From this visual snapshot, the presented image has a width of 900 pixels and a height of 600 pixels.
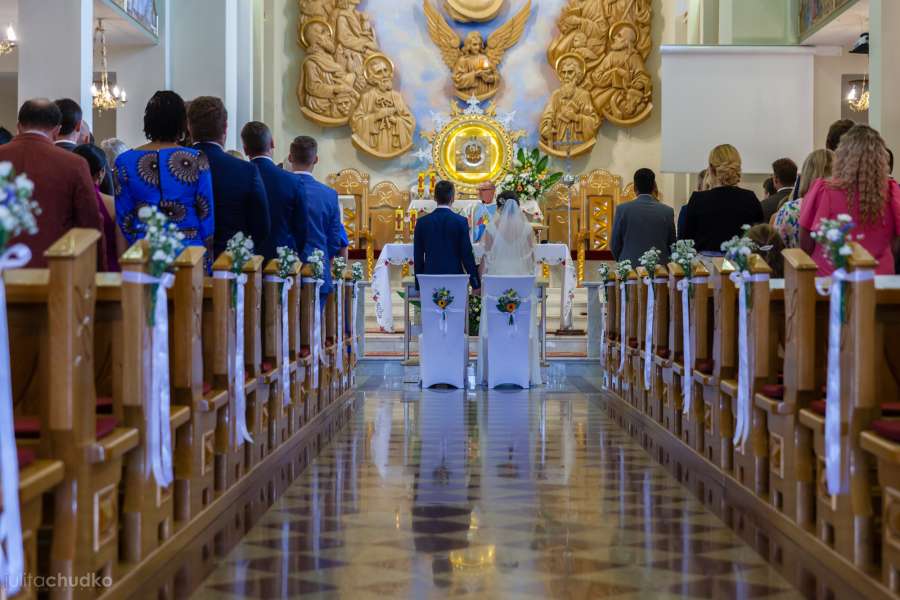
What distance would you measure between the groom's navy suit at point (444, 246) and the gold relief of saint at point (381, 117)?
7.78 metres

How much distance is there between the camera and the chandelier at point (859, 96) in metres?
14.6

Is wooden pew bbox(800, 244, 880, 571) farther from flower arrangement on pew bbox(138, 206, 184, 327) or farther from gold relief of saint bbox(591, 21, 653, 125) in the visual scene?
gold relief of saint bbox(591, 21, 653, 125)

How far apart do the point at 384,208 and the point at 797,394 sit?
13102 mm

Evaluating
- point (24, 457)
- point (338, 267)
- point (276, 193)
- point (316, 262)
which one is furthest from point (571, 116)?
point (24, 457)

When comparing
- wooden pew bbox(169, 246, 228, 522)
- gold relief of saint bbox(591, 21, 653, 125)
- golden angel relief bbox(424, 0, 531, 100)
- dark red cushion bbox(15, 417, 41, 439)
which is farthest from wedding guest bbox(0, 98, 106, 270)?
gold relief of saint bbox(591, 21, 653, 125)

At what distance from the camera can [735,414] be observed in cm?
535

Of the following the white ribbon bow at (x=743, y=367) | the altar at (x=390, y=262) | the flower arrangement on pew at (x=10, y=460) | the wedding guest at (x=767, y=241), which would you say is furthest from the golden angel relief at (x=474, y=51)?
the flower arrangement on pew at (x=10, y=460)

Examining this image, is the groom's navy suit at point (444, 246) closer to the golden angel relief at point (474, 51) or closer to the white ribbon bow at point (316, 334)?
the white ribbon bow at point (316, 334)

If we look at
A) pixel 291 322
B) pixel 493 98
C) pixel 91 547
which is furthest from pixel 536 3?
pixel 91 547

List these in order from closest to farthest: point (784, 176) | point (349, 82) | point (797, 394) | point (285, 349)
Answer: point (797, 394)
point (285, 349)
point (784, 176)
point (349, 82)

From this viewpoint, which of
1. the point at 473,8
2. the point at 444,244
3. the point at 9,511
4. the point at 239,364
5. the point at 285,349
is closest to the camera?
the point at 9,511

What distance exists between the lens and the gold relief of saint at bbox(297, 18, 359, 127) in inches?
689

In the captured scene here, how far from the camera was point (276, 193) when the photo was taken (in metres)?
7.00

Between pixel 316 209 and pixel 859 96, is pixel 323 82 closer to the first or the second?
pixel 859 96
